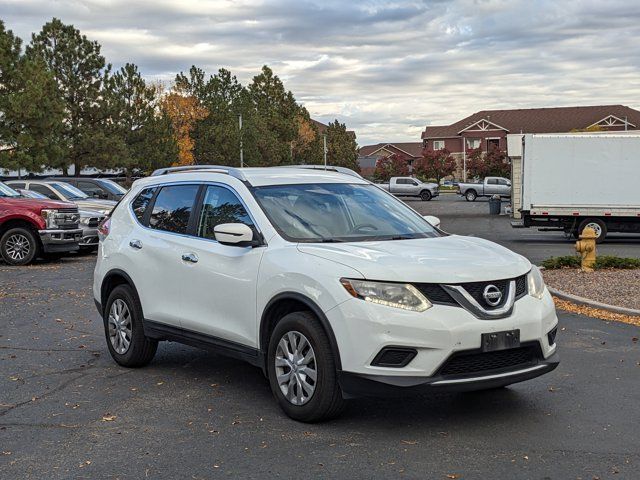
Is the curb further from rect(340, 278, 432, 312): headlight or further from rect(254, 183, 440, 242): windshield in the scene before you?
rect(340, 278, 432, 312): headlight

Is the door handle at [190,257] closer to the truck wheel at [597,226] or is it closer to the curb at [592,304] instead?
the curb at [592,304]

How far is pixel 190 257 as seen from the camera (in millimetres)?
6879

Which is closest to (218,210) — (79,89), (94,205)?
(94,205)

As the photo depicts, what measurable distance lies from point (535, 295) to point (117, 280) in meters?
3.95

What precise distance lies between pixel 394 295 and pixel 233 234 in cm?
141

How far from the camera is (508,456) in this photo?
5109 millimetres

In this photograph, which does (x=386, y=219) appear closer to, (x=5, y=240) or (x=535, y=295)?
(x=535, y=295)

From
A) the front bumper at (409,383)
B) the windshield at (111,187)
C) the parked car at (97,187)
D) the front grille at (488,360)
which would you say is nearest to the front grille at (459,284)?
the front grille at (488,360)

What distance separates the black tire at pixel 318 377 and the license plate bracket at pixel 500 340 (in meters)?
0.98

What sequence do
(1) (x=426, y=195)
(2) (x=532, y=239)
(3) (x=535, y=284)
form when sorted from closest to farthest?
(3) (x=535, y=284)
(2) (x=532, y=239)
(1) (x=426, y=195)

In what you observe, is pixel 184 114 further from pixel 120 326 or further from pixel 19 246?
pixel 120 326

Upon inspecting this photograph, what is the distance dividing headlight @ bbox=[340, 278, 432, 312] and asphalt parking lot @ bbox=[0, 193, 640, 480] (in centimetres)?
87

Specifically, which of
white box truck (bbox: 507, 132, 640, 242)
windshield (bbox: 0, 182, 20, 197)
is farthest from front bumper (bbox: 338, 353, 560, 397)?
white box truck (bbox: 507, 132, 640, 242)

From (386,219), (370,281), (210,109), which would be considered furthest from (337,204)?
(210,109)
